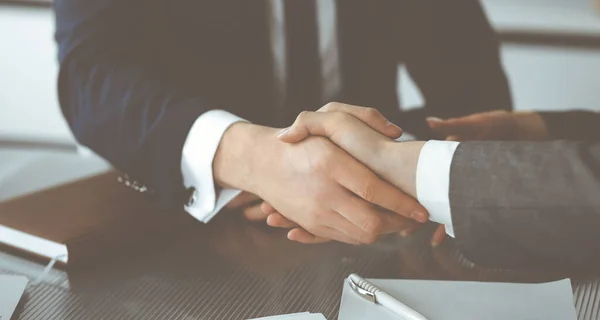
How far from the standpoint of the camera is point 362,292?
738mm

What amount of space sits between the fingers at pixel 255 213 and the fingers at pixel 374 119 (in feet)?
0.51

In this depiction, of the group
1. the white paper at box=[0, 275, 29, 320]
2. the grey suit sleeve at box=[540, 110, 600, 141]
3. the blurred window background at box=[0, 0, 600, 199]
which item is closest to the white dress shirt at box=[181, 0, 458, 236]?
the white paper at box=[0, 275, 29, 320]

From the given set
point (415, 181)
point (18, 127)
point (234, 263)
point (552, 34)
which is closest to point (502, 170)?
point (415, 181)

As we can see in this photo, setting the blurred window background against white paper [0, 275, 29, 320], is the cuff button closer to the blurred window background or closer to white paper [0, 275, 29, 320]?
white paper [0, 275, 29, 320]

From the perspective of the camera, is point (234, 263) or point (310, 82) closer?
point (234, 263)

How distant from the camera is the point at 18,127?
8.23ft

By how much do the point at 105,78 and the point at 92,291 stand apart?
15.5 inches

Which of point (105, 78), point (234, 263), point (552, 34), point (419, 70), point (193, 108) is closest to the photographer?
point (234, 263)

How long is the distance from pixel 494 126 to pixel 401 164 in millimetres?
294

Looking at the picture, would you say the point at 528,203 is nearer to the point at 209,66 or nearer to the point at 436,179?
the point at 436,179

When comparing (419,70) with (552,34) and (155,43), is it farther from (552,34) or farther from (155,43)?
(552,34)

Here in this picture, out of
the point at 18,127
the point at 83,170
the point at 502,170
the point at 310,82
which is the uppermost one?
the point at 502,170

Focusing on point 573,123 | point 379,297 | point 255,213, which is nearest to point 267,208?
point 255,213

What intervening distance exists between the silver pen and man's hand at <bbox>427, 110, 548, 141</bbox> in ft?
1.11
